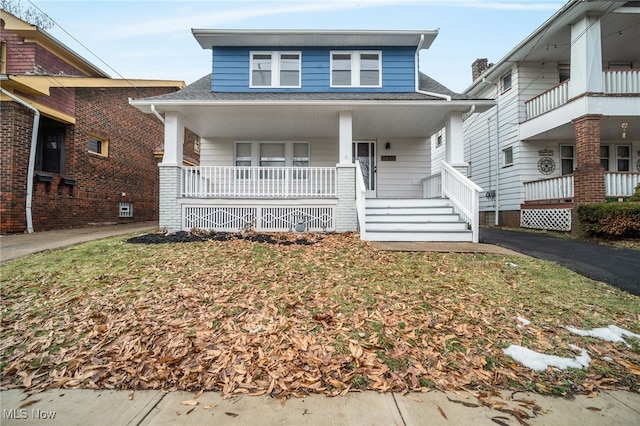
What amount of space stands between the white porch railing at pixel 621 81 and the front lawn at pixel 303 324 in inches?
304

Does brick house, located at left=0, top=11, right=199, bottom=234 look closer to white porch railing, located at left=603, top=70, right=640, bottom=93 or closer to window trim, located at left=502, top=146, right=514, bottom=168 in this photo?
window trim, located at left=502, top=146, right=514, bottom=168

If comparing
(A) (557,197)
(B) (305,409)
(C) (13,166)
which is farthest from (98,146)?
(A) (557,197)

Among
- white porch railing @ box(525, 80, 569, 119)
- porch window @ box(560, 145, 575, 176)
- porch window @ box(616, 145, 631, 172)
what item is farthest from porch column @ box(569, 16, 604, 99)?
porch window @ box(616, 145, 631, 172)

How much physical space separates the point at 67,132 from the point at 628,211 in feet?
53.9

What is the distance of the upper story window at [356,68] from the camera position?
32.3ft

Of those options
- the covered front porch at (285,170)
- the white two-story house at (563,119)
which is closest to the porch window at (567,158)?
the white two-story house at (563,119)

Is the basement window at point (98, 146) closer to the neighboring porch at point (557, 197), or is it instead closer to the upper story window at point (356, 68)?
the upper story window at point (356, 68)

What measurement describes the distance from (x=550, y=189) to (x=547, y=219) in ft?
3.23

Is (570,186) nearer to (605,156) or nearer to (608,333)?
(605,156)

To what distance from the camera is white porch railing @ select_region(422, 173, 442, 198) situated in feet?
30.7

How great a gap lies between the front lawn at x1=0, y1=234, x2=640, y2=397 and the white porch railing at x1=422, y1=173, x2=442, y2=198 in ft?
14.6

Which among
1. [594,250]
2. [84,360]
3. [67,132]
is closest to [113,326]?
[84,360]

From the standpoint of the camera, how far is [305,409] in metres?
2.09

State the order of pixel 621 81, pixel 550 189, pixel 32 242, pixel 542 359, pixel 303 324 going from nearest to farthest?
pixel 542 359
pixel 303 324
pixel 32 242
pixel 621 81
pixel 550 189
